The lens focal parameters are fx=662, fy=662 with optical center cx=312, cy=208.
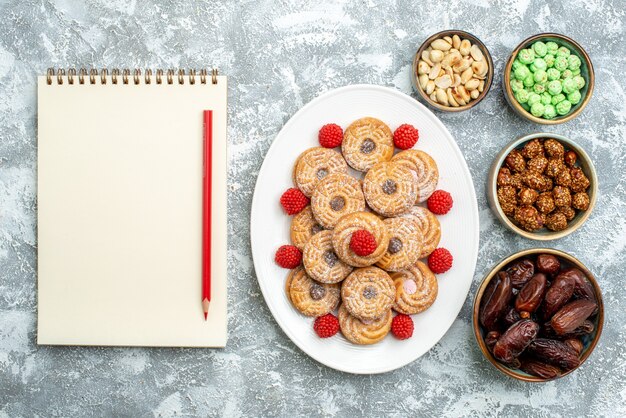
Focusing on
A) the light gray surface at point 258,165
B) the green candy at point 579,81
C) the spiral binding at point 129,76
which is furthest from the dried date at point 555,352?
the spiral binding at point 129,76

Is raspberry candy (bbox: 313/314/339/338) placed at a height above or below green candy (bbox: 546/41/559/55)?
below

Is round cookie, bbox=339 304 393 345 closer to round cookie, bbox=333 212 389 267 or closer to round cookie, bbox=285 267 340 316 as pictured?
round cookie, bbox=285 267 340 316

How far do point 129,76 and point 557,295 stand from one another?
1209 millimetres

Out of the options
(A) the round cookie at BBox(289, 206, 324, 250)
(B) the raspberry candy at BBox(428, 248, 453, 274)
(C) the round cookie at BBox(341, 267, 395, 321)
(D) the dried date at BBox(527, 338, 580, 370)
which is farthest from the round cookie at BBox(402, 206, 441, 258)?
(D) the dried date at BBox(527, 338, 580, 370)

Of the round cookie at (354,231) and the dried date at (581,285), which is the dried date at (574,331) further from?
the round cookie at (354,231)

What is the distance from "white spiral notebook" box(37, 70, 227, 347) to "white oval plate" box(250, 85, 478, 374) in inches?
5.3

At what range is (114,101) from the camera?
1726 millimetres

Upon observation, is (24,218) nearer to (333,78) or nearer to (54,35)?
(54,35)

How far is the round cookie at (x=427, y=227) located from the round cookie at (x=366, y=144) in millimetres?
154

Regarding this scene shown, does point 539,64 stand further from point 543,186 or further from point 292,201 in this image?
point 292,201

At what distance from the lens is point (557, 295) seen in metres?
1.59

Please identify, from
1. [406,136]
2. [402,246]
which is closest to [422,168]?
[406,136]

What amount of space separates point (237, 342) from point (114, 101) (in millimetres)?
709

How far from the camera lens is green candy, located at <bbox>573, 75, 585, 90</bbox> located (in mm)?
1678
